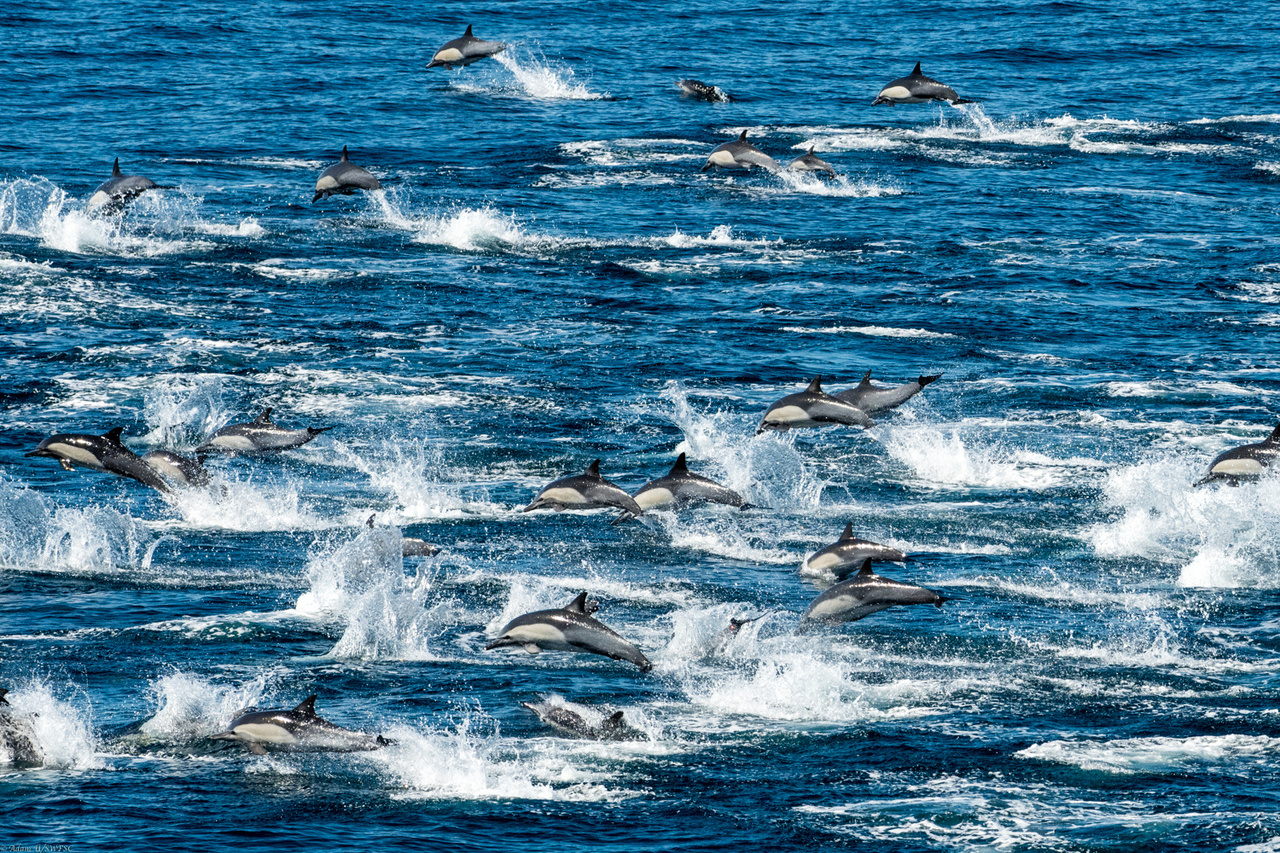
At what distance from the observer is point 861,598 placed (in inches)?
1041

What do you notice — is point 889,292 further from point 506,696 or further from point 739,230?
point 506,696

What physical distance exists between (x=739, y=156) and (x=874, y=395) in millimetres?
23569

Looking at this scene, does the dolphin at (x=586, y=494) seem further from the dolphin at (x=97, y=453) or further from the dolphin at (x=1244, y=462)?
the dolphin at (x=1244, y=462)

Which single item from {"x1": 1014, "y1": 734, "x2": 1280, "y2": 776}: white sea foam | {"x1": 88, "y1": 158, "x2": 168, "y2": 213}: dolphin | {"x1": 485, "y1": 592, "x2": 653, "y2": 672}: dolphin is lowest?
{"x1": 1014, "y1": 734, "x2": 1280, "y2": 776}: white sea foam

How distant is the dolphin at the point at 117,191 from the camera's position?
158 ft

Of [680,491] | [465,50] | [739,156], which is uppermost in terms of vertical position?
[465,50]

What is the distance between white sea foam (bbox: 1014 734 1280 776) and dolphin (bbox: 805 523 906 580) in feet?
19.3

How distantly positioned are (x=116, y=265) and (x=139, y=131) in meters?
16.2

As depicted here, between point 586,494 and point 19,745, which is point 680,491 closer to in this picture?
point 586,494

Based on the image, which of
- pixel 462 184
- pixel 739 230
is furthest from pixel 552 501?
pixel 462 184

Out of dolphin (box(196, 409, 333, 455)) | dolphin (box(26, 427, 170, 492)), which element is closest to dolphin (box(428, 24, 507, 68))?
dolphin (box(196, 409, 333, 455))

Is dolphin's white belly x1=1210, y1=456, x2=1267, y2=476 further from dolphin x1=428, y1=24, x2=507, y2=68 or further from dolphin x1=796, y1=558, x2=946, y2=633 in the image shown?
dolphin x1=428, y1=24, x2=507, y2=68

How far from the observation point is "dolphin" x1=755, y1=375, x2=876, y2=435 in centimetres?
3316

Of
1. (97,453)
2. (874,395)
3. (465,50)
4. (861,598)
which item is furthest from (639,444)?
(465,50)
